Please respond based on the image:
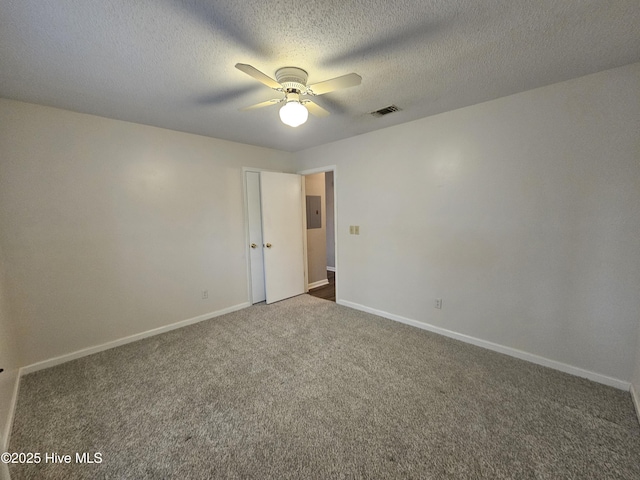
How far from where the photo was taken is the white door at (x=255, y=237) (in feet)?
12.6

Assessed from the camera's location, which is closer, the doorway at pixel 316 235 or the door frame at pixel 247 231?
the door frame at pixel 247 231

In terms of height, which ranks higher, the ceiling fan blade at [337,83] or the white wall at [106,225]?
the ceiling fan blade at [337,83]

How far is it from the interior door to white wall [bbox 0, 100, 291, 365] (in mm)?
518

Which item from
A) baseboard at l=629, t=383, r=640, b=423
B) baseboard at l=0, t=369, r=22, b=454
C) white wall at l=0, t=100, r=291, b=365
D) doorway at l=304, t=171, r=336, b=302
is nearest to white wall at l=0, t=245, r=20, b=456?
baseboard at l=0, t=369, r=22, b=454

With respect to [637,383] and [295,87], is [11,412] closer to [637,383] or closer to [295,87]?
[295,87]

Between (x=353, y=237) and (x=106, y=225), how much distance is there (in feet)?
9.50

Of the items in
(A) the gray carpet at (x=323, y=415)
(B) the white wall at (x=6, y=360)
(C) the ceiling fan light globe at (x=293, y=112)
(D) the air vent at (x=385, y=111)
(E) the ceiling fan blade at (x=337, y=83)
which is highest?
(D) the air vent at (x=385, y=111)

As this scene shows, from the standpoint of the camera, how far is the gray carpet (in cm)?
141

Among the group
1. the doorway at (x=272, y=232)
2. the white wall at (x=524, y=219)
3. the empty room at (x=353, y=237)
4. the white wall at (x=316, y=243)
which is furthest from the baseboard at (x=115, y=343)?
the white wall at (x=524, y=219)

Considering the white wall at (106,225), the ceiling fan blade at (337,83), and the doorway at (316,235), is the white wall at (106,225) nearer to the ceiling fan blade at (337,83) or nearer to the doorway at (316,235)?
the doorway at (316,235)

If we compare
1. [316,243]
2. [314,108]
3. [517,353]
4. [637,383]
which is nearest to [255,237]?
[316,243]

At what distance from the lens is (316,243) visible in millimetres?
5043

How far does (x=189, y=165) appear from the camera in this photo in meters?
3.22

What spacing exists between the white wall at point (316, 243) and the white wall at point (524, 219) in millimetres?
1779
